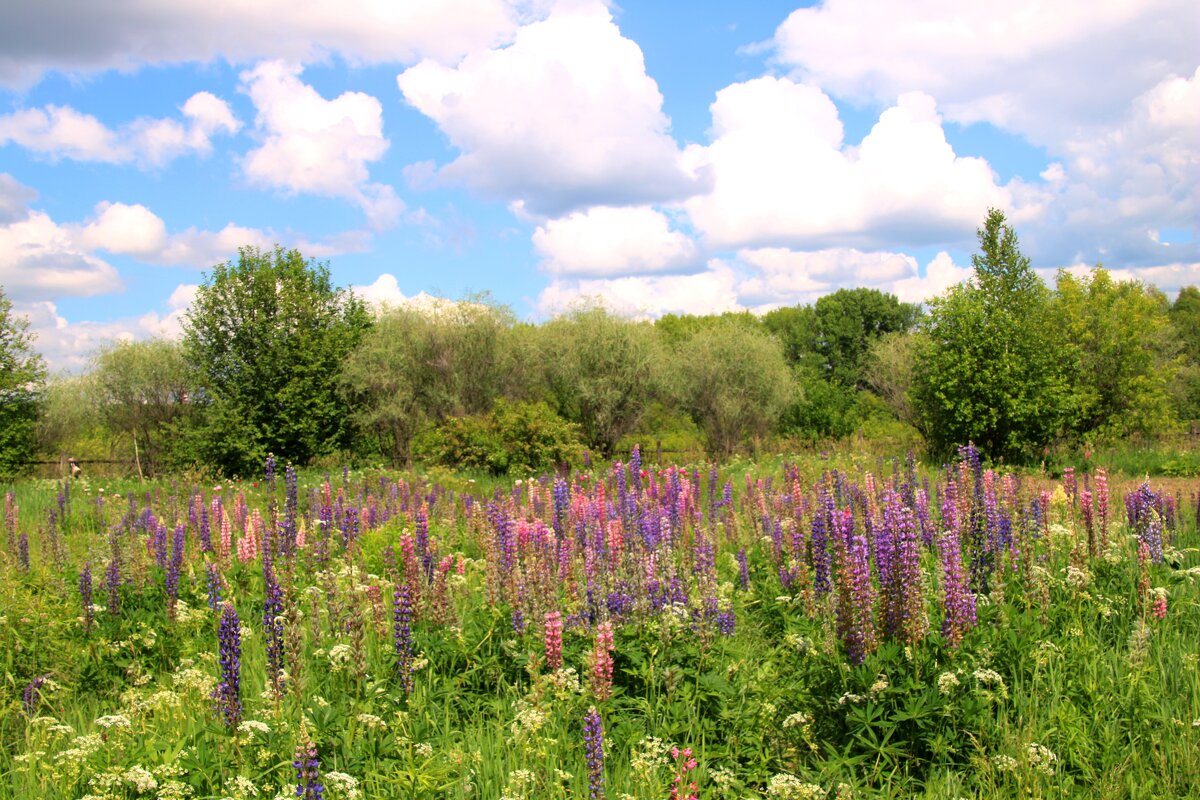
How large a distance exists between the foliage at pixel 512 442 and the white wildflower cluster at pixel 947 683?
19.2 metres

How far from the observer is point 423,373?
1272 inches

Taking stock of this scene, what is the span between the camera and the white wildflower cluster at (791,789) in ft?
11.5

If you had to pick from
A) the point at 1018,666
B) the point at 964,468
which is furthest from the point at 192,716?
the point at 964,468

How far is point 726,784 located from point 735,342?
106 ft

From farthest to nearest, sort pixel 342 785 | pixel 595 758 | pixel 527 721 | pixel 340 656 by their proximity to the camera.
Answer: pixel 340 656, pixel 527 721, pixel 595 758, pixel 342 785

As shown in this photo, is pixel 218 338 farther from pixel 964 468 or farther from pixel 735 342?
pixel 964 468

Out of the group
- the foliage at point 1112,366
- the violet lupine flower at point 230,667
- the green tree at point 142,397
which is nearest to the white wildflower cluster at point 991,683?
the violet lupine flower at point 230,667

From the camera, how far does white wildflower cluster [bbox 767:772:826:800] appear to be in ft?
11.5

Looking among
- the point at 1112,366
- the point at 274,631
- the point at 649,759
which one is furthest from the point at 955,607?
the point at 1112,366

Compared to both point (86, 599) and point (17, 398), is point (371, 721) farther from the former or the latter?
point (17, 398)

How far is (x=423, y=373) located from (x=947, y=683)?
29561mm

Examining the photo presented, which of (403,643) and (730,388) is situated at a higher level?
(730,388)

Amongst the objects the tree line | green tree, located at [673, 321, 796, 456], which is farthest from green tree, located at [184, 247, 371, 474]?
green tree, located at [673, 321, 796, 456]

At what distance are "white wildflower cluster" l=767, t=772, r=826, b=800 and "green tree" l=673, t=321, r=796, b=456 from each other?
100.0 feet
